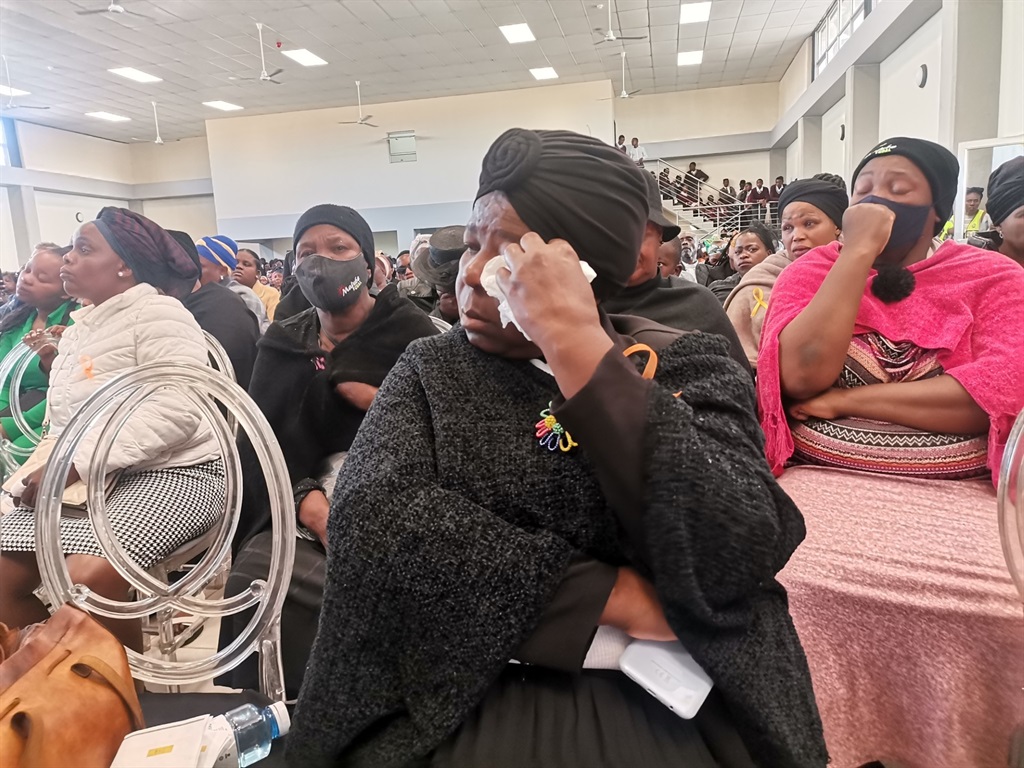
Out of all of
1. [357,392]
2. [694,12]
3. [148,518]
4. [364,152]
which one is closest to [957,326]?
[357,392]

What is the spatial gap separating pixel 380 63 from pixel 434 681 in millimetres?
12730

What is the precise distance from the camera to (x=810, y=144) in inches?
502

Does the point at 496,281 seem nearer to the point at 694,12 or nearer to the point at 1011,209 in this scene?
the point at 1011,209

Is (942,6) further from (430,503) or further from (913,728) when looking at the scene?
(430,503)

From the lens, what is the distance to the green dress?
277cm

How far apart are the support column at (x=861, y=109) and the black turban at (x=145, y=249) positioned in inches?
384

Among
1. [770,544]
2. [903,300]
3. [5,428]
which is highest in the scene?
[903,300]

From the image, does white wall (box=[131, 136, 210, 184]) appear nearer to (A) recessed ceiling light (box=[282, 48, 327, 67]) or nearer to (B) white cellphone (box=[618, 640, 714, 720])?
(A) recessed ceiling light (box=[282, 48, 327, 67])

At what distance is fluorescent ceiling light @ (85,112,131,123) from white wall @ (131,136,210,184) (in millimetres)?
2388

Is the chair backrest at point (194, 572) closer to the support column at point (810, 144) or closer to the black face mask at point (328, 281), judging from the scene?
the black face mask at point (328, 281)

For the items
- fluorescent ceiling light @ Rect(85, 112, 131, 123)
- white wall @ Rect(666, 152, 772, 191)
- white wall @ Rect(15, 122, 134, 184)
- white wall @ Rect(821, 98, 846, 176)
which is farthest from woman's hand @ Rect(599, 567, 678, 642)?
white wall @ Rect(15, 122, 134, 184)

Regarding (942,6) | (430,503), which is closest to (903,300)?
(430,503)

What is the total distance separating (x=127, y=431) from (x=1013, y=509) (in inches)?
77.8

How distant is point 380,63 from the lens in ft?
38.9
